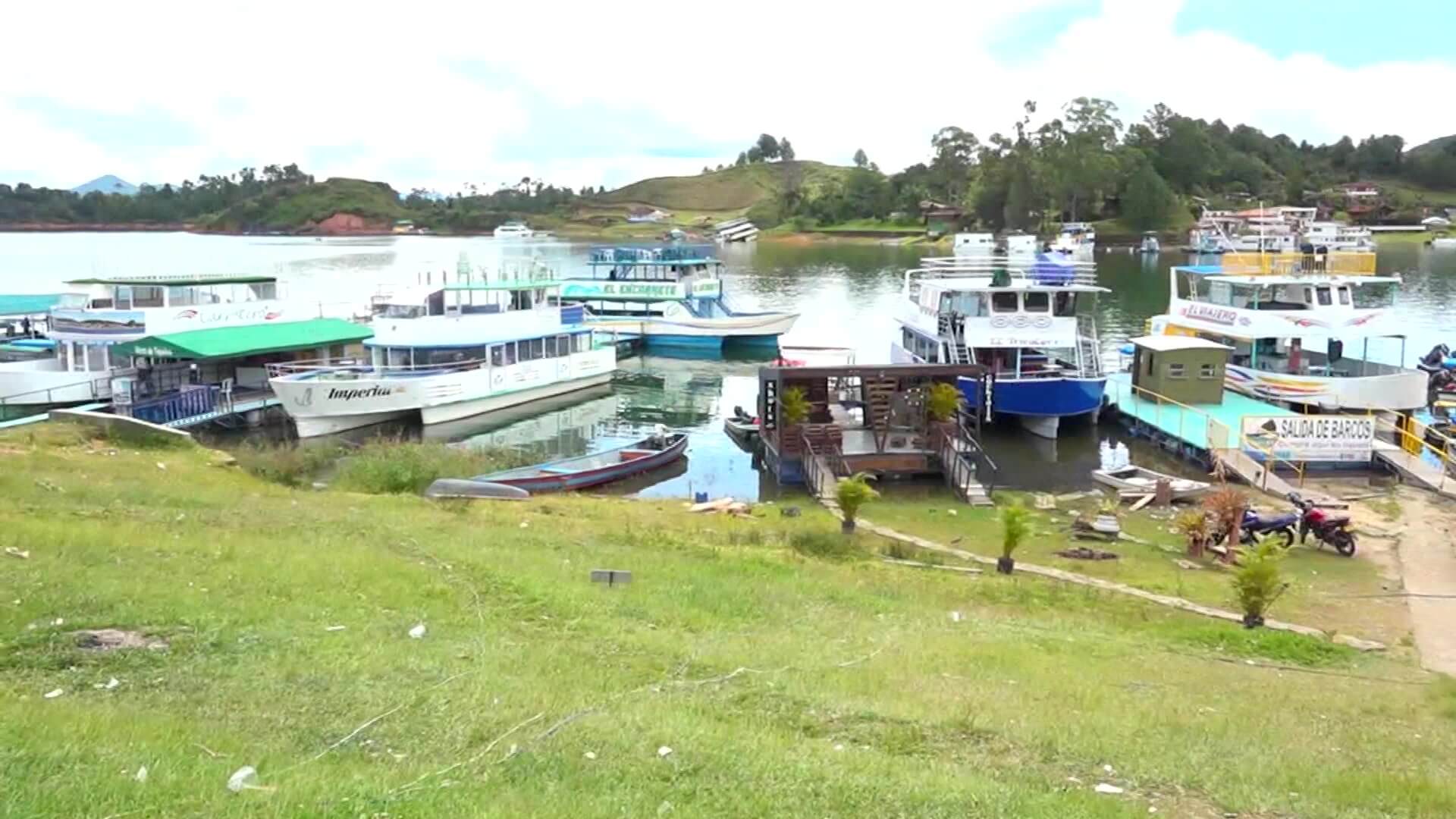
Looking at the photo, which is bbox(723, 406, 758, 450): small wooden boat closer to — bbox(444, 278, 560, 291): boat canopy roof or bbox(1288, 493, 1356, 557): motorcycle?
bbox(444, 278, 560, 291): boat canopy roof

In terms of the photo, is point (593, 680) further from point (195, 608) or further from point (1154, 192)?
point (1154, 192)

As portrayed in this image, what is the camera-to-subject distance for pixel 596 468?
84.7ft

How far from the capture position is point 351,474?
22797mm

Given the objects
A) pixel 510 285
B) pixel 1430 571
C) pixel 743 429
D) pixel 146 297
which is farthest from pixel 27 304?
pixel 1430 571

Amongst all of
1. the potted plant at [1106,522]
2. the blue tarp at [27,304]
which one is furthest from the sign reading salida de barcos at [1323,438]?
the blue tarp at [27,304]

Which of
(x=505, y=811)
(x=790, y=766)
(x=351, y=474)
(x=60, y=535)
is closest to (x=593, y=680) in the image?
(x=790, y=766)

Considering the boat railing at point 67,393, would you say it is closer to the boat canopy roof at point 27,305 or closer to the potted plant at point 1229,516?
the boat canopy roof at point 27,305

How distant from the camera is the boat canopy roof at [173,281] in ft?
108

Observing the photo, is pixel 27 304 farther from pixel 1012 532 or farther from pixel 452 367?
pixel 1012 532

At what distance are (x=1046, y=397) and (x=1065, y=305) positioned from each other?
3.15m

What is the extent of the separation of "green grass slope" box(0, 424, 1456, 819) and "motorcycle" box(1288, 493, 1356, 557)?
6179 millimetres

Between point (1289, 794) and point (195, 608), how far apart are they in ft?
28.7

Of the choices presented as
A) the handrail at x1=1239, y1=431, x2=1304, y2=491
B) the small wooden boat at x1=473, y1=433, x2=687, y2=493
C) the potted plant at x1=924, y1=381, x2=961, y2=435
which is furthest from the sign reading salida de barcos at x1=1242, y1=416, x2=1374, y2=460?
the small wooden boat at x1=473, y1=433, x2=687, y2=493

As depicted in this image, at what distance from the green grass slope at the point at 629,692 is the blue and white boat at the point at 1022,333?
17041 mm
